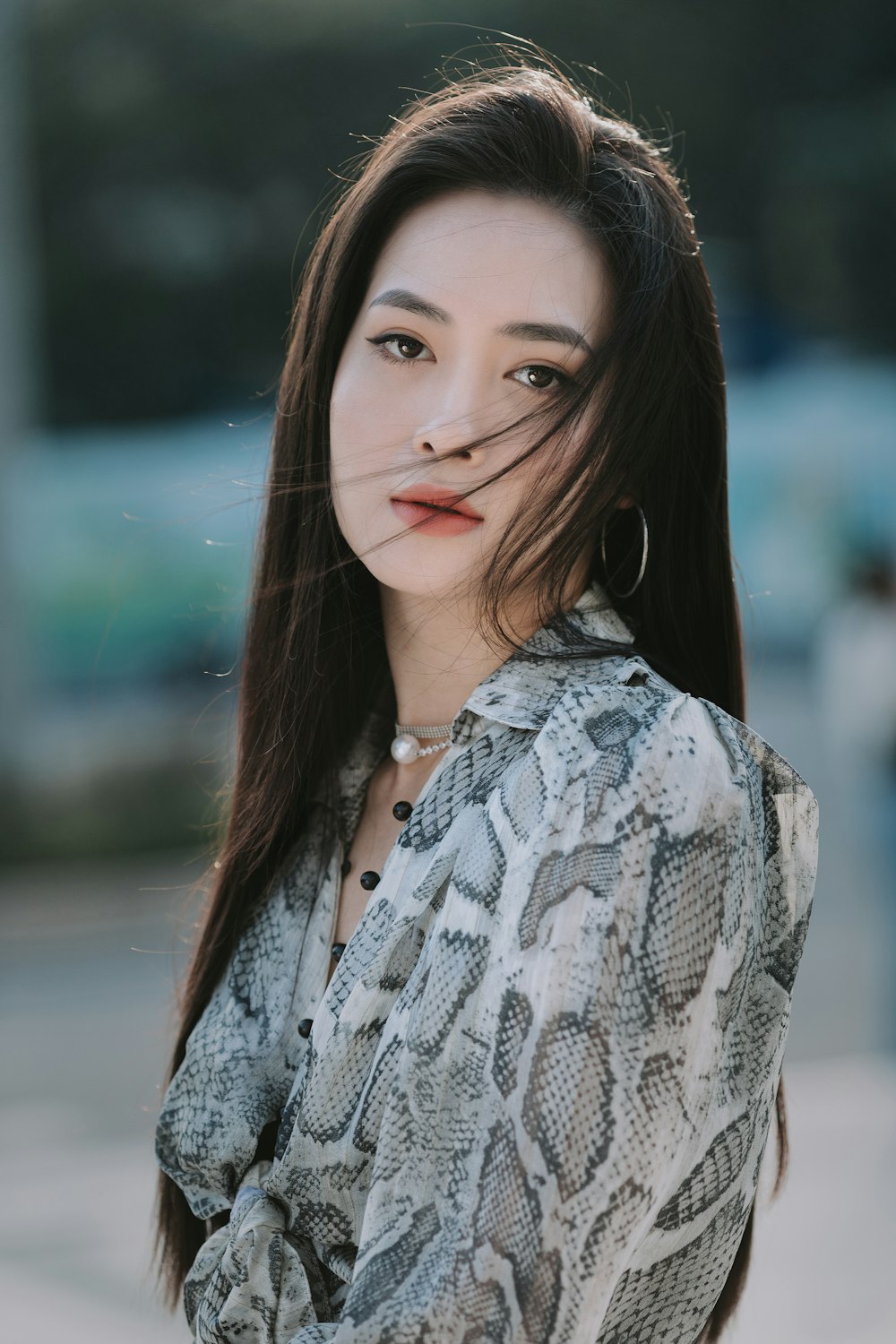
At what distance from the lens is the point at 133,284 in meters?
7.88

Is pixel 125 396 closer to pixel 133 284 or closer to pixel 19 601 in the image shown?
pixel 133 284

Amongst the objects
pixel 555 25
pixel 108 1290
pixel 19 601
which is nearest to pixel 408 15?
pixel 555 25

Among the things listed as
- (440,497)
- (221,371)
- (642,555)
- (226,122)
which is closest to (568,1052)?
(440,497)

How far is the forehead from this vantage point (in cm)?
146

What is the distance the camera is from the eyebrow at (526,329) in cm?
145

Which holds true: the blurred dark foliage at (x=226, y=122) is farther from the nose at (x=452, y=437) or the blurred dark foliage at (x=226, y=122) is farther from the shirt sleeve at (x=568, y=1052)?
the shirt sleeve at (x=568, y=1052)

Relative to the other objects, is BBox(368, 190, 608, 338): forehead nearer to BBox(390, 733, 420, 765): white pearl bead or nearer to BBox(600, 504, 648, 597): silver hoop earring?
BBox(600, 504, 648, 597): silver hoop earring

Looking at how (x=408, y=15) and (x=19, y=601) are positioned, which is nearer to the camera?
(x=19, y=601)

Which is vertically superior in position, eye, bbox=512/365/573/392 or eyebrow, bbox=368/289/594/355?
eyebrow, bbox=368/289/594/355

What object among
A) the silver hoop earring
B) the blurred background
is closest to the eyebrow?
the silver hoop earring

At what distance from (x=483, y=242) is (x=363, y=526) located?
1.07 feet

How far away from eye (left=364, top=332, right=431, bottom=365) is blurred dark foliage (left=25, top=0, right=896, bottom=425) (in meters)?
6.11

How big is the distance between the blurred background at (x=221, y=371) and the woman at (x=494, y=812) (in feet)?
11.8

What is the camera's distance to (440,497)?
1475 millimetres
